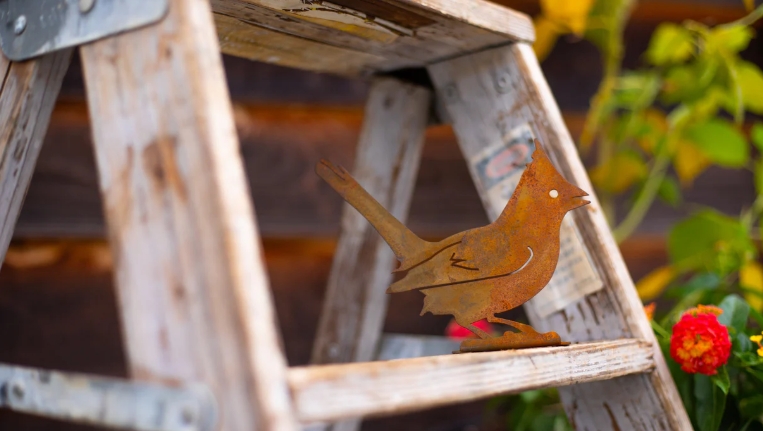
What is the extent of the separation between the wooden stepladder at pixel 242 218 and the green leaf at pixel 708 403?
3.4 inches

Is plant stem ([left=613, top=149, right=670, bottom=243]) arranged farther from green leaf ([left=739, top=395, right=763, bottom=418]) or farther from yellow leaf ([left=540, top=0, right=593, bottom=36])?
green leaf ([left=739, top=395, right=763, bottom=418])

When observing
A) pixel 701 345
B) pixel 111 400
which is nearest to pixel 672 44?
pixel 701 345

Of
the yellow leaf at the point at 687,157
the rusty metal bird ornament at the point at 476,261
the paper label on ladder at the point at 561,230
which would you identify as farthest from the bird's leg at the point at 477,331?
the yellow leaf at the point at 687,157

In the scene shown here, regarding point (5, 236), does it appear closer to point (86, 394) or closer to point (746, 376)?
A: point (86, 394)

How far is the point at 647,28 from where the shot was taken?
5.19ft

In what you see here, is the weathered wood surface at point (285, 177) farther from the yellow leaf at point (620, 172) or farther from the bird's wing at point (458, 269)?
the bird's wing at point (458, 269)

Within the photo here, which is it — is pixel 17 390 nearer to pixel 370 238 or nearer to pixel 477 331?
pixel 477 331

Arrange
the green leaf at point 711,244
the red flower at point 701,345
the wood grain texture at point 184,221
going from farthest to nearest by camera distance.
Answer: the green leaf at point 711,244 → the red flower at point 701,345 → the wood grain texture at point 184,221

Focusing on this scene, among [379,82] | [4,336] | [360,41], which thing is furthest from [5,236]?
[4,336]

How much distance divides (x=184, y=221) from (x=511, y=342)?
34 centimetres

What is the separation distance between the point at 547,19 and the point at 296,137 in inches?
20.9

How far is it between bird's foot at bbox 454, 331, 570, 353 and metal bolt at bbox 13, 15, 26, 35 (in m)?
0.48

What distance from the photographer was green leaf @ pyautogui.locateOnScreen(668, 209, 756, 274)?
1.12 meters

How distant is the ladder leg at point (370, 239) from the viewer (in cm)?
99
